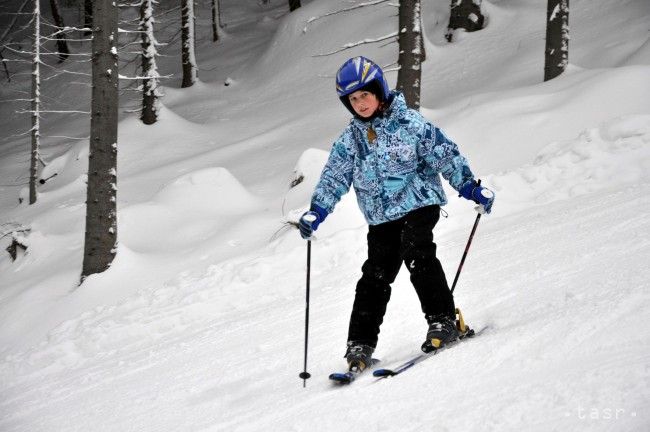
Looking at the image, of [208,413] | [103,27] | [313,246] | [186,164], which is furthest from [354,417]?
[186,164]

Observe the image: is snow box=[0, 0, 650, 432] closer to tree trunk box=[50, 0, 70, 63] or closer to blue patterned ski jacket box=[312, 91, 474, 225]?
blue patterned ski jacket box=[312, 91, 474, 225]

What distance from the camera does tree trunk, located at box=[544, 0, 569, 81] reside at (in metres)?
13.4

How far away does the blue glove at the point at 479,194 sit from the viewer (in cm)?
410

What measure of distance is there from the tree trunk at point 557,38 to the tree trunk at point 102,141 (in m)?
8.79

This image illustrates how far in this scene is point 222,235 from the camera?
10688 mm

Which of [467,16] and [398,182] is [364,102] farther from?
[467,16]

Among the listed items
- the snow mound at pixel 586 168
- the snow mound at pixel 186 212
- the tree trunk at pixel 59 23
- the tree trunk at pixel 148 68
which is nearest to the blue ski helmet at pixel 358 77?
the snow mound at pixel 586 168

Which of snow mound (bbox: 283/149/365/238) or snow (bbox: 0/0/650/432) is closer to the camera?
snow (bbox: 0/0/650/432)

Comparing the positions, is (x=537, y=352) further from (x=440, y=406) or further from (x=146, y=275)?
(x=146, y=275)

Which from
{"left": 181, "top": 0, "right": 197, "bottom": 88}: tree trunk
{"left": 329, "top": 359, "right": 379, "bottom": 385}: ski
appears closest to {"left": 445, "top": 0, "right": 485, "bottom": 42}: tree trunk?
{"left": 181, "top": 0, "right": 197, "bottom": 88}: tree trunk

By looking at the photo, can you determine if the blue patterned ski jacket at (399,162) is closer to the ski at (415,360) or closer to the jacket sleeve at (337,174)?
the jacket sleeve at (337,174)

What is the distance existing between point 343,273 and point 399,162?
382 centimetres

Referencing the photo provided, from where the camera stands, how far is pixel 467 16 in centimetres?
1911

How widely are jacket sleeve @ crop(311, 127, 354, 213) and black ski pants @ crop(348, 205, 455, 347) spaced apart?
14.0 inches
